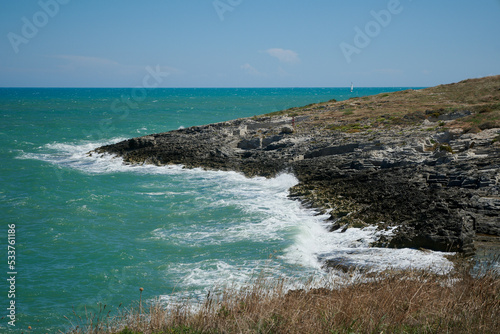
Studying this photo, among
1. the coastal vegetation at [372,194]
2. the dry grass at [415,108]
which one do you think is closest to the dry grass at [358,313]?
the coastal vegetation at [372,194]

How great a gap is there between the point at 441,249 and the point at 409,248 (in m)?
1.06

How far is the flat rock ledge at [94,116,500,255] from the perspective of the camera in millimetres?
15695

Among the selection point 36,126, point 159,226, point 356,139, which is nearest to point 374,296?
point 159,226

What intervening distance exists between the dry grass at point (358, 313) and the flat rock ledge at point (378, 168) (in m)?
6.94

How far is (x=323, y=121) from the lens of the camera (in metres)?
42.4

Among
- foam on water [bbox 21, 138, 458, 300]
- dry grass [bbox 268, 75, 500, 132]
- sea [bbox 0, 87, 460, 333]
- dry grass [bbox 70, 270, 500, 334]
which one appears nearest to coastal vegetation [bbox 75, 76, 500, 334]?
dry grass [bbox 70, 270, 500, 334]

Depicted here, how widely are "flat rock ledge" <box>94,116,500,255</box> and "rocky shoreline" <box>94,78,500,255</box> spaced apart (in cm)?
5

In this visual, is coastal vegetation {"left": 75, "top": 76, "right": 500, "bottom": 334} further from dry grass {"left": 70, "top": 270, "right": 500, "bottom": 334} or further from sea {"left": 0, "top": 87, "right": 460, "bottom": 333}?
sea {"left": 0, "top": 87, "right": 460, "bottom": 333}

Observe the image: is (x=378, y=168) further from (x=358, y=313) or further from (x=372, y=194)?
(x=358, y=313)

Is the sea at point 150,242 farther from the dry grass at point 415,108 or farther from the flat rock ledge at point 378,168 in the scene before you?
the dry grass at point 415,108

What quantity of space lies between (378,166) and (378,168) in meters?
0.29

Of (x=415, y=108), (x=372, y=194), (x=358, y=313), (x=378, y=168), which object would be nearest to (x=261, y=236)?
(x=372, y=194)

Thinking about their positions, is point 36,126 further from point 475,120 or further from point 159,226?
point 475,120

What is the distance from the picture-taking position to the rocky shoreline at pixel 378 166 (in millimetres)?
15797
